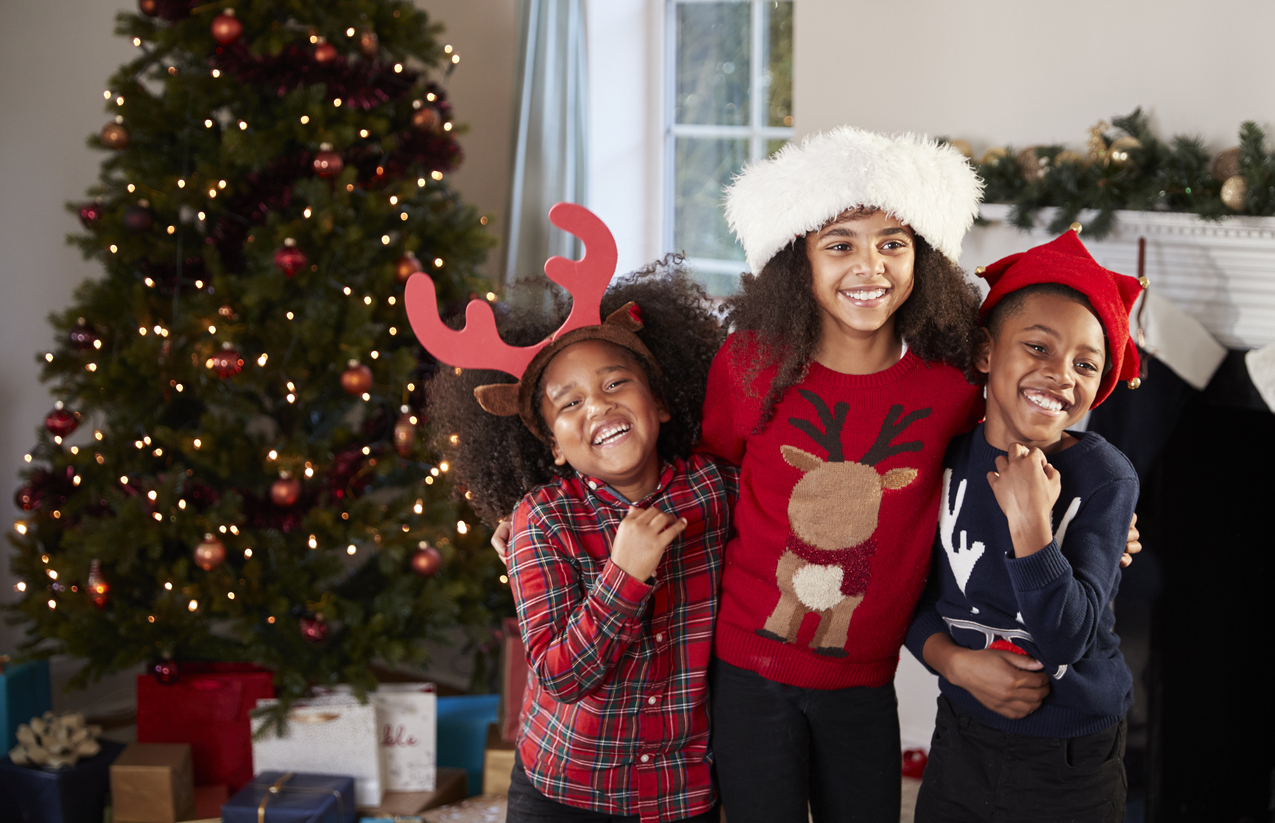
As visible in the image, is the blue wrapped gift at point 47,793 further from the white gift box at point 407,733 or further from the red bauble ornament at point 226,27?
the red bauble ornament at point 226,27

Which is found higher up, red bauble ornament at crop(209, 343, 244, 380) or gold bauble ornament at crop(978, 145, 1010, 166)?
gold bauble ornament at crop(978, 145, 1010, 166)

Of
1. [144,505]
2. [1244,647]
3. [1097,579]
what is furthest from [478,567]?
[1244,647]

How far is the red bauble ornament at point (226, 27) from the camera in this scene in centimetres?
217

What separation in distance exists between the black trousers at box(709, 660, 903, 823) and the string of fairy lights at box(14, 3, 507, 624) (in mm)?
1105

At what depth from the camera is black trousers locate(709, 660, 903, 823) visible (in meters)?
1.32

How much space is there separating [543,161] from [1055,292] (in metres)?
2.07

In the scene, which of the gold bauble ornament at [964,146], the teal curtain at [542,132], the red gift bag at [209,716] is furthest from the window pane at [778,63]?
the red gift bag at [209,716]

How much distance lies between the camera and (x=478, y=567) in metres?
2.38

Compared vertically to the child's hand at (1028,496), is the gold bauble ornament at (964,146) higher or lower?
higher

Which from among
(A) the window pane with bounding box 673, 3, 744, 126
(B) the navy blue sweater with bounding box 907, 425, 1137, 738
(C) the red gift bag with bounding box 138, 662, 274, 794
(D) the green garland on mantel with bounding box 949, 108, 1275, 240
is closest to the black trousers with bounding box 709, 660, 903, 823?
(B) the navy blue sweater with bounding box 907, 425, 1137, 738

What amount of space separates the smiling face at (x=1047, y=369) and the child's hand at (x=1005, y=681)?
0.86 feet

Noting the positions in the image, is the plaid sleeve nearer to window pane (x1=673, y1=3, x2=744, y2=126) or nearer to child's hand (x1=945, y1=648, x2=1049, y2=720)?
child's hand (x1=945, y1=648, x2=1049, y2=720)

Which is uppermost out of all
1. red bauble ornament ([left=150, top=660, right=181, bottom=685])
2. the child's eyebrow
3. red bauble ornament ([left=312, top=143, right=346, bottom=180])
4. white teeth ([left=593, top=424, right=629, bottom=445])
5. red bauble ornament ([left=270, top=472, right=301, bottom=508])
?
red bauble ornament ([left=312, top=143, right=346, bottom=180])

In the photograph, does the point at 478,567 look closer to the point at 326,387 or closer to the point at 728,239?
the point at 326,387
